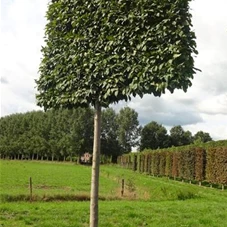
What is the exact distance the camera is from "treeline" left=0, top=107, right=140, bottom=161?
101000 millimetres

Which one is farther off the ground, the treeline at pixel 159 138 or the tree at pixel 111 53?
the treeline at pixel 159 138

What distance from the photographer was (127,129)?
376 feet

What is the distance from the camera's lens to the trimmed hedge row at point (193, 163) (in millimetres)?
31281

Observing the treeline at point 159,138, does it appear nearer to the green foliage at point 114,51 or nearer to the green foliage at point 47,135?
the green foliage at point 47,135

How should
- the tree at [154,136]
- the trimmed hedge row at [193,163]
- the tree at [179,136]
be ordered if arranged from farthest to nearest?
the tree at [179,136]
the tree at [154,136]
the trimmed hedge row at [193,163]

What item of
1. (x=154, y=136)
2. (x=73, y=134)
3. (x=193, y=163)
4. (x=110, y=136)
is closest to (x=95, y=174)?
(x=193, y=163)

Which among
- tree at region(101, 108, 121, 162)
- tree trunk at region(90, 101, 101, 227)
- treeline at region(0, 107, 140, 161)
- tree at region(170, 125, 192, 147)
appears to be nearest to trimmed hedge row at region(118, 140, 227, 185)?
tree trunk at region(90, 101, 101, 227)

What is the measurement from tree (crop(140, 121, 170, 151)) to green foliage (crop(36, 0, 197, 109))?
116m

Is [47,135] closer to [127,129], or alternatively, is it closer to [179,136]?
[127,129]

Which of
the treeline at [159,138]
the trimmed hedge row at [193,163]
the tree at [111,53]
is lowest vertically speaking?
the trimmed hedge row at [193,163]

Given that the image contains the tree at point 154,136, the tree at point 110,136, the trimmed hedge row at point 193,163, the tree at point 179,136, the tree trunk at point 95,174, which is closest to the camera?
the tree trunk at point 95,174

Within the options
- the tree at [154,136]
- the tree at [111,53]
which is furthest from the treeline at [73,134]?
the tree at [111,53]

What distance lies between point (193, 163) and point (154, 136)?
8822cm

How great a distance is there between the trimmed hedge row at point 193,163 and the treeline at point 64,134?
43874mm
